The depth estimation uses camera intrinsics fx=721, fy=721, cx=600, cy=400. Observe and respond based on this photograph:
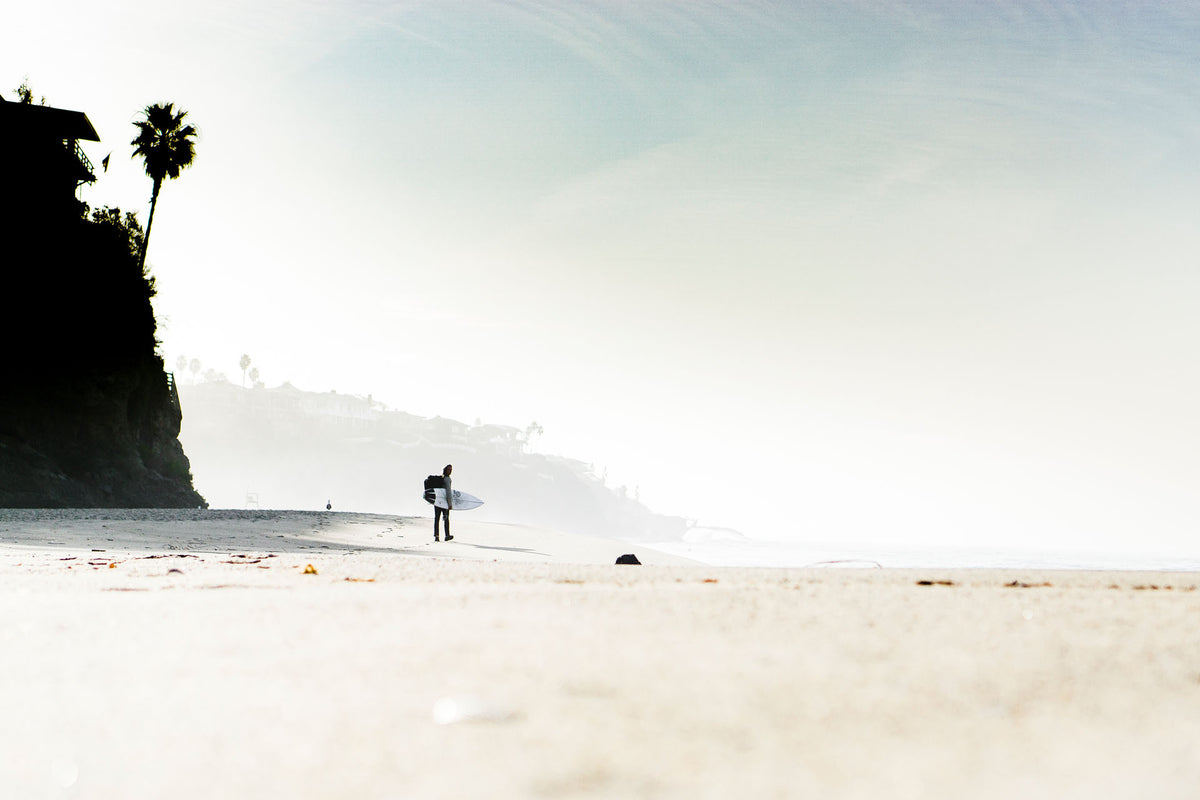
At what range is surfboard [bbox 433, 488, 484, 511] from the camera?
16.6 meters

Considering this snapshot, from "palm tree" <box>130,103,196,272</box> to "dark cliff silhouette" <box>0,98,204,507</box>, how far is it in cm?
280

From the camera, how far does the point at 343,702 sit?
139 cm

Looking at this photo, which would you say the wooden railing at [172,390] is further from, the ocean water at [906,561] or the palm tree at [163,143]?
the ocean water at [906,561]

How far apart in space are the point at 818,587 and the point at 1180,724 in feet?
7.51

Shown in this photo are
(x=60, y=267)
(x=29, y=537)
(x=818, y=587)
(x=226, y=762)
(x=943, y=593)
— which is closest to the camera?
(x=226, y=762)

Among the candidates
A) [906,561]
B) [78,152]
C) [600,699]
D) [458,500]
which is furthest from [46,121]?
[906,561]

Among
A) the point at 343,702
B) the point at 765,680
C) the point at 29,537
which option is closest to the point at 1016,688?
the point at 765,680

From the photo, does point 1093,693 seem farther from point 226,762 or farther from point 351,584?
point 351,584

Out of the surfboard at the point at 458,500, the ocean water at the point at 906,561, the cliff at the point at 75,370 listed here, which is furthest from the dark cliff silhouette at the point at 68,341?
the ocean water at the point at 906,561

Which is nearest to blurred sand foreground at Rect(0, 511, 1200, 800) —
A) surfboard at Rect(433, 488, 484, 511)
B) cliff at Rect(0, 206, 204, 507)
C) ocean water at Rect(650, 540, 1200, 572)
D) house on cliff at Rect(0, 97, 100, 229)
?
ocean water at Rect(650, 540, 1200, 572)

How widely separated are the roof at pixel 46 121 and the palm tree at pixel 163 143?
2224 millimetres

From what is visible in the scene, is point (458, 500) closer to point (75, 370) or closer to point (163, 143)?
point (75, 370)

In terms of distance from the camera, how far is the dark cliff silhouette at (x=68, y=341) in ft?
90.1

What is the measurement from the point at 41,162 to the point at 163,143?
7408 mm
